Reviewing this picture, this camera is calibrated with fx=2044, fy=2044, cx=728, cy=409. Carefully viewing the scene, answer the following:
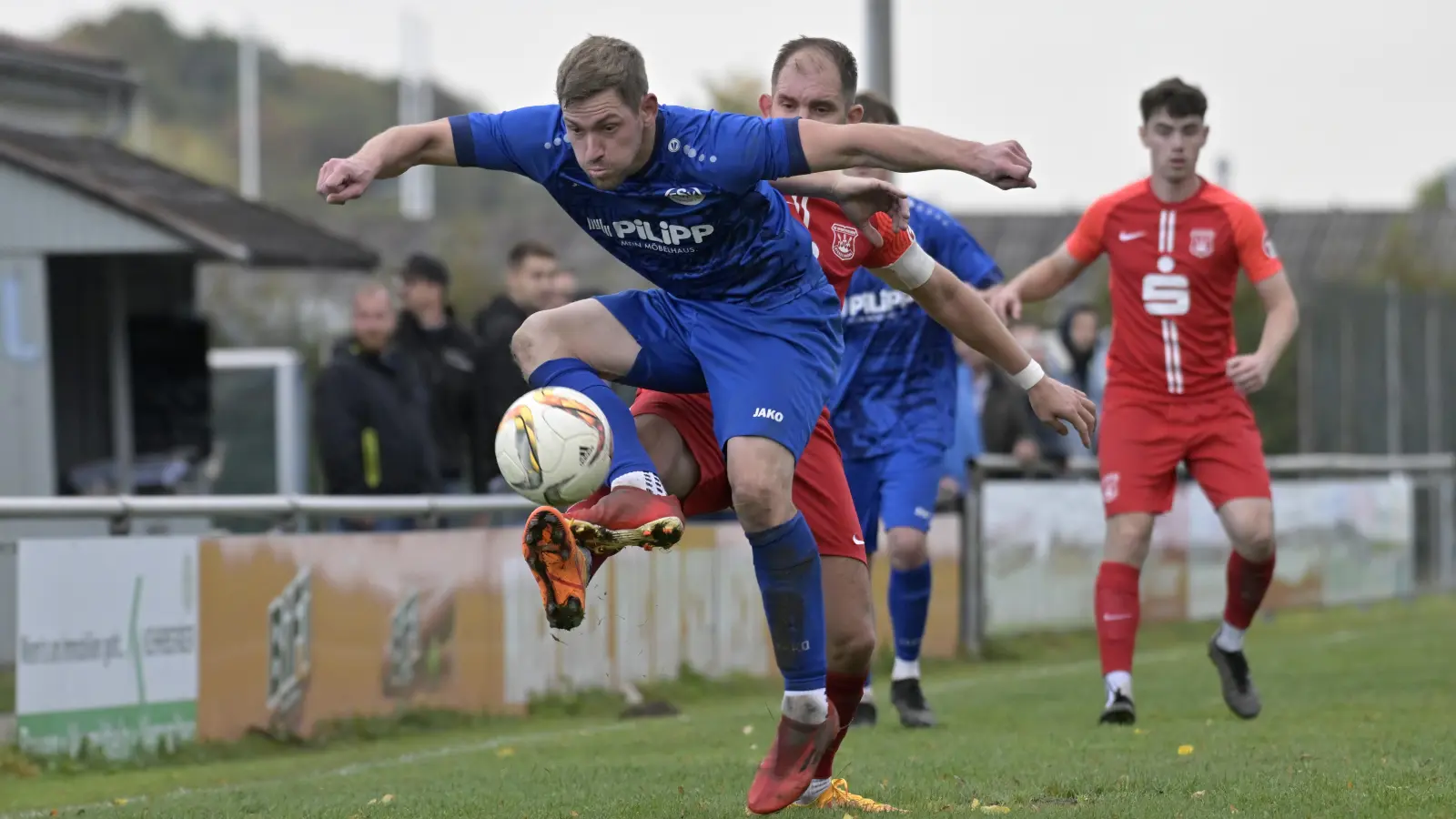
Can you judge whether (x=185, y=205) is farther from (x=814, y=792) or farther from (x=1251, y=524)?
(x=814, y=792)

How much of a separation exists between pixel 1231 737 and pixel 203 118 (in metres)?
112

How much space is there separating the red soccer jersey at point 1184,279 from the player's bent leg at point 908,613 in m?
1.30

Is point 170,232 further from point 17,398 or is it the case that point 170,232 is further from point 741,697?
point 741,697

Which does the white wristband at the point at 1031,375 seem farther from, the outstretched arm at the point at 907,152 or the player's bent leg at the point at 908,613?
the player's bent leg at the point at 908,613

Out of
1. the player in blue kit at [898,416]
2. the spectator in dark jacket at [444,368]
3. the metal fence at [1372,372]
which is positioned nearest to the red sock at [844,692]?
the player in blue kit at [898,416]

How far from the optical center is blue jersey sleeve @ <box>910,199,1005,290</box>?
973 centimetres

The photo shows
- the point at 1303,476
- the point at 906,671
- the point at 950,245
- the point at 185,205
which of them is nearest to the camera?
the point at 950,245

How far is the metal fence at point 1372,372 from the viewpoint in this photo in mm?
22812

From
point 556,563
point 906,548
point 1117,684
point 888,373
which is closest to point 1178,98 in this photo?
point 888,373

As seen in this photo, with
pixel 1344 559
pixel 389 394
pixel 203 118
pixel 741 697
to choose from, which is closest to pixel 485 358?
A: pixel 389 394

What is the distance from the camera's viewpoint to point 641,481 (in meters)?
5.98

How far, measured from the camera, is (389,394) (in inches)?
481

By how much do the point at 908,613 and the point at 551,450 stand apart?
463 cm

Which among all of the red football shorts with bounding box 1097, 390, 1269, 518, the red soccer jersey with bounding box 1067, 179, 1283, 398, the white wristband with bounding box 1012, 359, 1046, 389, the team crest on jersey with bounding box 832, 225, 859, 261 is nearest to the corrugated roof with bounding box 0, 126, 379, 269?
the red soccer jersey with bounding box 1067, 179, 1283, 398
